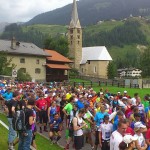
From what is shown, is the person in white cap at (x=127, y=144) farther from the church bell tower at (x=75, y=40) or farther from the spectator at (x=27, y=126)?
the church bell tower at (x=75, y=40)

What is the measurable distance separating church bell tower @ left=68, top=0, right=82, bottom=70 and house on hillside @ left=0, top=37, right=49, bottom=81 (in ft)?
107

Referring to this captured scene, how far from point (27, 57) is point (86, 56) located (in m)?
39.4

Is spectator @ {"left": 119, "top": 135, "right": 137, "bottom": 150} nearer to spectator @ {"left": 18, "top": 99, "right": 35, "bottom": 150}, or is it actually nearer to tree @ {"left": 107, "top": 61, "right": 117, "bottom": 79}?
spectator @ {"left": 18, "top": 99, "right": 35, "bottom": 150}

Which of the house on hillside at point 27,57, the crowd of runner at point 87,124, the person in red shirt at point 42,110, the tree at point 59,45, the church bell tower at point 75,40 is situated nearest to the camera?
the crowd of runner at point 87,124

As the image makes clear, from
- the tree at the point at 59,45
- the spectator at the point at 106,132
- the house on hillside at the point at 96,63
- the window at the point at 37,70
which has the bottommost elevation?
the spectator at the point at 106,132

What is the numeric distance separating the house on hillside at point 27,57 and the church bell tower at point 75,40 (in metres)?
32.6

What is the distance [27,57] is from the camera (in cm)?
6612

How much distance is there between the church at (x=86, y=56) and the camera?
98.9 m

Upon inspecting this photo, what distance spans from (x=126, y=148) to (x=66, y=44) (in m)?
81.3

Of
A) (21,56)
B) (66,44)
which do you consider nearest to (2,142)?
(21,56)

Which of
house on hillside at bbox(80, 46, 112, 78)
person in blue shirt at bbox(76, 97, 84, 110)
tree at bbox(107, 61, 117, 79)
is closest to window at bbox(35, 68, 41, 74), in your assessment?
tree at bbox(107, 61, 117, 79)

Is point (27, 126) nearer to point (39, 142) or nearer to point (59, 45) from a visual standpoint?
point (39, 142)

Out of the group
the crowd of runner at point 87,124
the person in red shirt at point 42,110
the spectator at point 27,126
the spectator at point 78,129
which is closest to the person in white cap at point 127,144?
the crowd of runner at point 87,124

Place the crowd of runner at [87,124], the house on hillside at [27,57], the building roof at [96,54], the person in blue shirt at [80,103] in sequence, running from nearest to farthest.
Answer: the crowd of runner at [87,124]
the person in blue shirt at [80,103]
the house on hillside at [27,57]
the building roof at [96,54]
